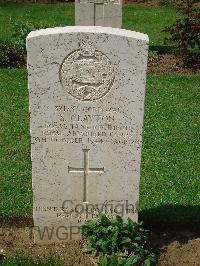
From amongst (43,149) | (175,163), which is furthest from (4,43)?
(43,149)

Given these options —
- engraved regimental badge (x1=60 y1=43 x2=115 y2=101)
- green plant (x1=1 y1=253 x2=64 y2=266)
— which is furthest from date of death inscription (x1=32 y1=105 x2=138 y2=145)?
green plant (x1=1 y1=253 x2=64 y2=266)

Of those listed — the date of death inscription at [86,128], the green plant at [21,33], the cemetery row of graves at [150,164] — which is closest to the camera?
the date of death inscription at [86,128]

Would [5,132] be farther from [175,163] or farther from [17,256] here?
[17,256]

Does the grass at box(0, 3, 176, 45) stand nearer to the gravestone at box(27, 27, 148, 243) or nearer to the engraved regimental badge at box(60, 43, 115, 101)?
the gravestone at box(27, 27, 148, 243)

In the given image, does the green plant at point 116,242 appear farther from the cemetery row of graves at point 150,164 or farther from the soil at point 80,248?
the soil at point 80,248

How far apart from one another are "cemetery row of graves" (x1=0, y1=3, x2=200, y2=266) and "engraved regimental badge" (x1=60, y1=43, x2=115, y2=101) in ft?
0.10

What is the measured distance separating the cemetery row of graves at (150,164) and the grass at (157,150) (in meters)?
0.01

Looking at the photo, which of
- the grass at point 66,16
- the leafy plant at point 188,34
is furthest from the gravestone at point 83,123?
the grass at point 66,16

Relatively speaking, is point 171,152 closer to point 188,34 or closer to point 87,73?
point 87,73

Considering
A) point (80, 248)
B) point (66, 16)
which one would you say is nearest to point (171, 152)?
point (80, 248)

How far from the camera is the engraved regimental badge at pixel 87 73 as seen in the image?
4195mm

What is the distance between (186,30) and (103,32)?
7.08 m

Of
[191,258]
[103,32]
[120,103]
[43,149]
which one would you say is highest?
[103,32]

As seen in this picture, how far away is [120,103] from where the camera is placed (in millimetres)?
4340
